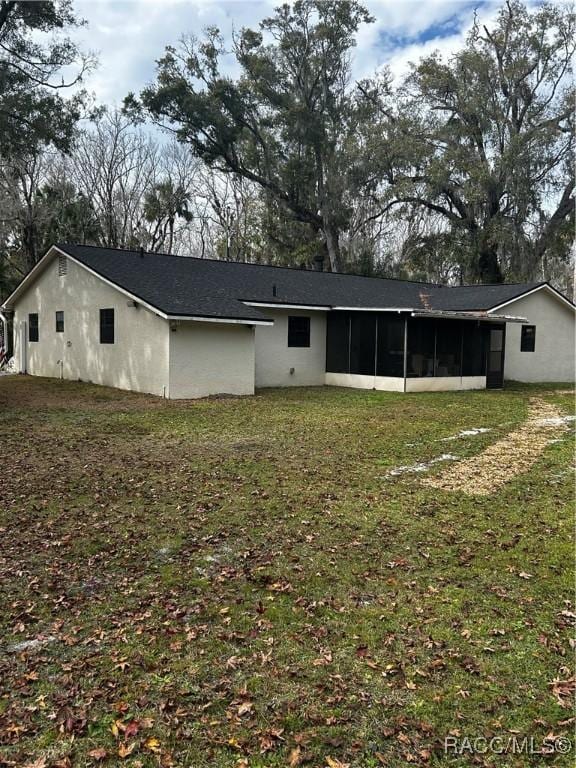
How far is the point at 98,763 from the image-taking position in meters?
2.48

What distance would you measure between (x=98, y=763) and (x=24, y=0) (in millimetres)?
19258

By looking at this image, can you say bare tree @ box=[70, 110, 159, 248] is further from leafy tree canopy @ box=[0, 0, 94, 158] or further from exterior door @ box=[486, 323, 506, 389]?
exterior door @ box=[486, 323, 506, 389]

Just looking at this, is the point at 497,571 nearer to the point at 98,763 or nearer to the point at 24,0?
the point at 98,763

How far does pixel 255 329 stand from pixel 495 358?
786 cm

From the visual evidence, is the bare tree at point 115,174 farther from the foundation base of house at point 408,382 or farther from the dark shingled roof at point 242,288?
the foundation base of house at point 408,382

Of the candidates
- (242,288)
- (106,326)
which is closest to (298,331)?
(242,288)

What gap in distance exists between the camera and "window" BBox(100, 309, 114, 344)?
53.1 ft

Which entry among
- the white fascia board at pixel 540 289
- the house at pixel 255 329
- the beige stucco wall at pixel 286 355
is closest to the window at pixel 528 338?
the house at pixel 255 329

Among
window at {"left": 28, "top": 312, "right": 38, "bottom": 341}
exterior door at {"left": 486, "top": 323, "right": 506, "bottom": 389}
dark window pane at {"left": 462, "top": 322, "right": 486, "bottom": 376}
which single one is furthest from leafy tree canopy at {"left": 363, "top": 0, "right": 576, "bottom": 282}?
window at {"left": 28, "top": 312, "right": 38, "bottom": 341}

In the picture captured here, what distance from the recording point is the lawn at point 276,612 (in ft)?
8.70

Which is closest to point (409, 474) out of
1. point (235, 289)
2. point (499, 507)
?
point (499, 507)

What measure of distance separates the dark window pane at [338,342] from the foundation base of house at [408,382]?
26 centimetres

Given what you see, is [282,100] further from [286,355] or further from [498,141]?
[286,355]

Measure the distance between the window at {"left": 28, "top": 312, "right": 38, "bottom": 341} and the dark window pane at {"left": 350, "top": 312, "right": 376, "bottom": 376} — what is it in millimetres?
11041
